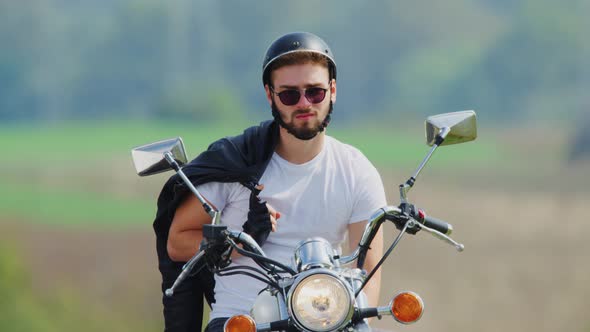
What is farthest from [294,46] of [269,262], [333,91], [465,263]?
[465,263]

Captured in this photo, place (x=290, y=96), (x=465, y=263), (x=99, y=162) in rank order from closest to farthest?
(x=290, y=96), (x=465, y=263), (x=99, y=162)

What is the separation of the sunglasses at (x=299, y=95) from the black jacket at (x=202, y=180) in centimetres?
38

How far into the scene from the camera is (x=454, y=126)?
10.0 ft

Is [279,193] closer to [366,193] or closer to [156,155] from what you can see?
[366,193]

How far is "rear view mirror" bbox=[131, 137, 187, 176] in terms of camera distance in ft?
9.50

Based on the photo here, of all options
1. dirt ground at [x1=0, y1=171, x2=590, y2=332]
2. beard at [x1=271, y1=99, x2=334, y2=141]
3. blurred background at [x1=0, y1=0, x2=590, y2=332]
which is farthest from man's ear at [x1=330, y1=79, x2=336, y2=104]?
blurred background at [x1=0, y1=0, x2=590, y2=332]

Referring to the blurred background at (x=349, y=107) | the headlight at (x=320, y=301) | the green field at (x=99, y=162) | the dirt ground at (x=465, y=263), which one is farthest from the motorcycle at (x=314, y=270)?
the green field at (x=99, y=162)

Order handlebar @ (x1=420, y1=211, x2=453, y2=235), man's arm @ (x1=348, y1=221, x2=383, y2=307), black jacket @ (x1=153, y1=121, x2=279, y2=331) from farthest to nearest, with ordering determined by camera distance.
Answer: black jacket @ (x1=153, y1=121, x2=279, y2=331) < man's arm @ (x1=348, y1=221, x2=383, y2=307) < handlebar @ (x1=420, y1=211, x2=453, y2=235)

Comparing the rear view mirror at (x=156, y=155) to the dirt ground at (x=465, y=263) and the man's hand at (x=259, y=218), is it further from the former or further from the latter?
the dirt ground at (x=465, y=263)

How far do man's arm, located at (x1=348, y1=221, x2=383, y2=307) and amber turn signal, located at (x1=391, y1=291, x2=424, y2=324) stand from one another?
2.83ft

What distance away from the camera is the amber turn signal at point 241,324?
2.49 meters

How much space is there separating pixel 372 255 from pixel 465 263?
8.89 meters

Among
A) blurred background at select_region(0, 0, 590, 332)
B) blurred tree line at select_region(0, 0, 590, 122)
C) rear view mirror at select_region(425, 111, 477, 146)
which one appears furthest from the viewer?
blurred tree line at select_region(0, 0, 590, 122)

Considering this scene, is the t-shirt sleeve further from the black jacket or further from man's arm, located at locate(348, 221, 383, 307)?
the black jacket
